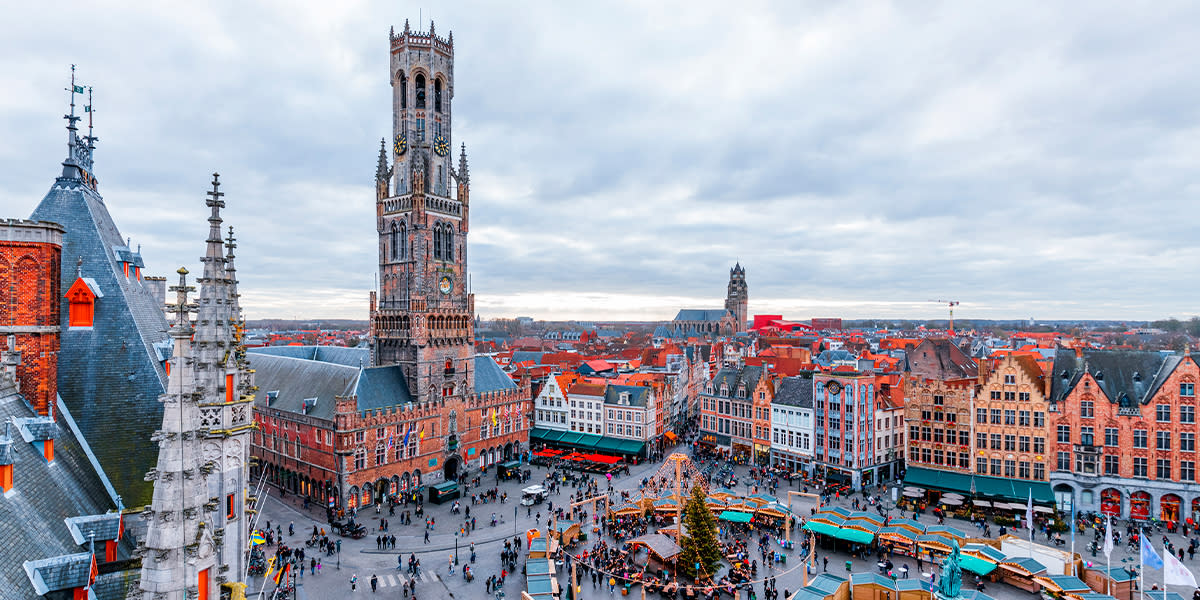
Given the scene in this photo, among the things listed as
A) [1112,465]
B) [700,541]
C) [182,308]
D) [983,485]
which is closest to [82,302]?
[182,308]

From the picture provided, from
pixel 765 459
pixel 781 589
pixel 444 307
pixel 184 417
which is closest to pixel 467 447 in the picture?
pixel 444 307

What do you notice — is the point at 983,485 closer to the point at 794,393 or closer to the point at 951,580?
the point at 794,393

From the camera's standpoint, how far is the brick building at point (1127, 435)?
4747 cm

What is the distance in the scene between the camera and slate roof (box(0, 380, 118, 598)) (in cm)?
1367

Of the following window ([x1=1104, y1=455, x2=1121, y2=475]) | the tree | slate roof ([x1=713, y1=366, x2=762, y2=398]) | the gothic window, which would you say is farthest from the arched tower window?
window ([x1=1104, y1=455, x2=1121, y2=475])

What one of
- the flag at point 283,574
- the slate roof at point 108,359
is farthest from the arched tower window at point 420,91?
the slate roof at point 108,359

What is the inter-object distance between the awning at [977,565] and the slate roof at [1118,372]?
2327cm

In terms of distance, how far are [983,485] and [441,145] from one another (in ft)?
192

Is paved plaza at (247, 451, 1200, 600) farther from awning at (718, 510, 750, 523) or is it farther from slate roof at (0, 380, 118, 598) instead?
slate roof at (0, 380, 118, 598)

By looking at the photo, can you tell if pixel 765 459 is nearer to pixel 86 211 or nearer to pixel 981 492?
pixel 981 492

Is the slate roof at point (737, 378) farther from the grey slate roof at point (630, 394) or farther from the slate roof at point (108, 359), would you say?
the slate roof at point (108, 359)

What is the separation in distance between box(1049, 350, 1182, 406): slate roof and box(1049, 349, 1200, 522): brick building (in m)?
0.06

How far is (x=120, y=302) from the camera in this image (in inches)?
851

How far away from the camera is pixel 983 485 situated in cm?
5281
